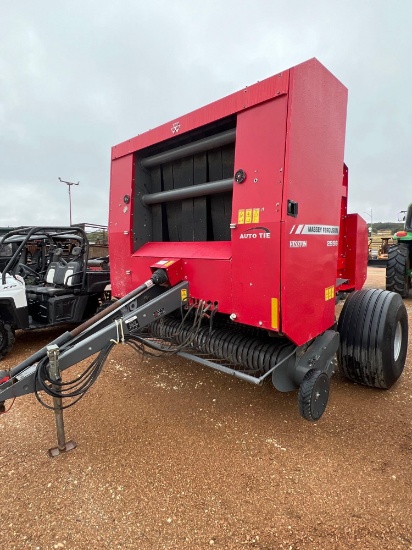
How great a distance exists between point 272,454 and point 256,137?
2.17 metres

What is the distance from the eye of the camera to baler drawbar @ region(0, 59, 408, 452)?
→ 217 centimetres

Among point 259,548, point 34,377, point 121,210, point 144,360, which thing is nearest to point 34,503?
point 34,377

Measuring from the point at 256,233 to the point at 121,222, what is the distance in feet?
5.55

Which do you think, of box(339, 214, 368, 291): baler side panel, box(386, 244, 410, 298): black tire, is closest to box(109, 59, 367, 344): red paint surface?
box(339, 214, 368, 291): baler side panel

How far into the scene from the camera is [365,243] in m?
4.11

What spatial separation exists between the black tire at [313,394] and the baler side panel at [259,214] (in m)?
0.48

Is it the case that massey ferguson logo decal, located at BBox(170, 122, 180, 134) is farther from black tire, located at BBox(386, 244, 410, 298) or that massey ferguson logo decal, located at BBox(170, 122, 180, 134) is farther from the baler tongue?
black tire, located at BBox(386, 244, 410, 298)

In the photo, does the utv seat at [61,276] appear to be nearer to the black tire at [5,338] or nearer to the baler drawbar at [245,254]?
the black tire at [5,338]

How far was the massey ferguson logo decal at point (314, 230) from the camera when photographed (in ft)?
7.23

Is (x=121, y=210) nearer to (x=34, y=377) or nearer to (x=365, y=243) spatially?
(x=34, y=377)

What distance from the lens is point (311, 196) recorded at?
235cm

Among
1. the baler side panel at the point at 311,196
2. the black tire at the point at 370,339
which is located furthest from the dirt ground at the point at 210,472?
the baler side panel at the point at 311,196

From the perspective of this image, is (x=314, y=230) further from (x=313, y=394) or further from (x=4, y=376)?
(x=4, y=376)

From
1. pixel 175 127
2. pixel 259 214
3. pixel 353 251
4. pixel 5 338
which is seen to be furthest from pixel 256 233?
pixel 5 338
